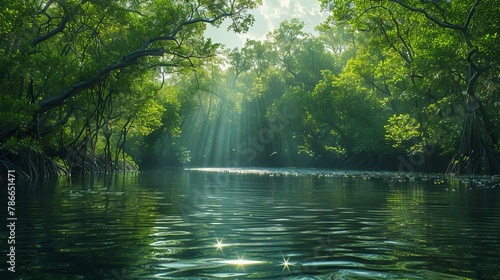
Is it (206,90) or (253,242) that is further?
(206,90)

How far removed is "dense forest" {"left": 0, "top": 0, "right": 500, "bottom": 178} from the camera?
2173cm

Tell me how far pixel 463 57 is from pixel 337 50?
2282 inches

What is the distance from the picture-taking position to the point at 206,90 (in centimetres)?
4412

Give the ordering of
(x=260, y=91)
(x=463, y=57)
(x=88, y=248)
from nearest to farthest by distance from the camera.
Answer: (x=88, y=248)
(x=463, y=57)
(x=260, y=91)

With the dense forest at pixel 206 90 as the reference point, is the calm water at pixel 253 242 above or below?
below

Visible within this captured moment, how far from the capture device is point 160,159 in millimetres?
64500

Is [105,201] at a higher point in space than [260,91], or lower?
lower

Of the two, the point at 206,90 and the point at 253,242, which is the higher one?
the point at 206,90

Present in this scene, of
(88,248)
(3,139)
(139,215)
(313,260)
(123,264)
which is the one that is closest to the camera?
(123,264)

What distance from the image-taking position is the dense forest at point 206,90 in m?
21.7

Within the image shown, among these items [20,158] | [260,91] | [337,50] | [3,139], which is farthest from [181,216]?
[337,50]

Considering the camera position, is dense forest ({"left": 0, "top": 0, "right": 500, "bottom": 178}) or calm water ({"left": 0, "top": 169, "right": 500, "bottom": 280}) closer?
calm water ({"left": 0, "top": 169, "right": 500, "bottom": 280})

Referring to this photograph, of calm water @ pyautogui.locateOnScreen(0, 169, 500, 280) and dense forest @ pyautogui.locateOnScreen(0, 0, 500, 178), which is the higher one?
dense forest @ pyautogui.locateOnScreen(0, 0, 500, 178)

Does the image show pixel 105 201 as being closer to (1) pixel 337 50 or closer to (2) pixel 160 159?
(2) pixel 160 159
